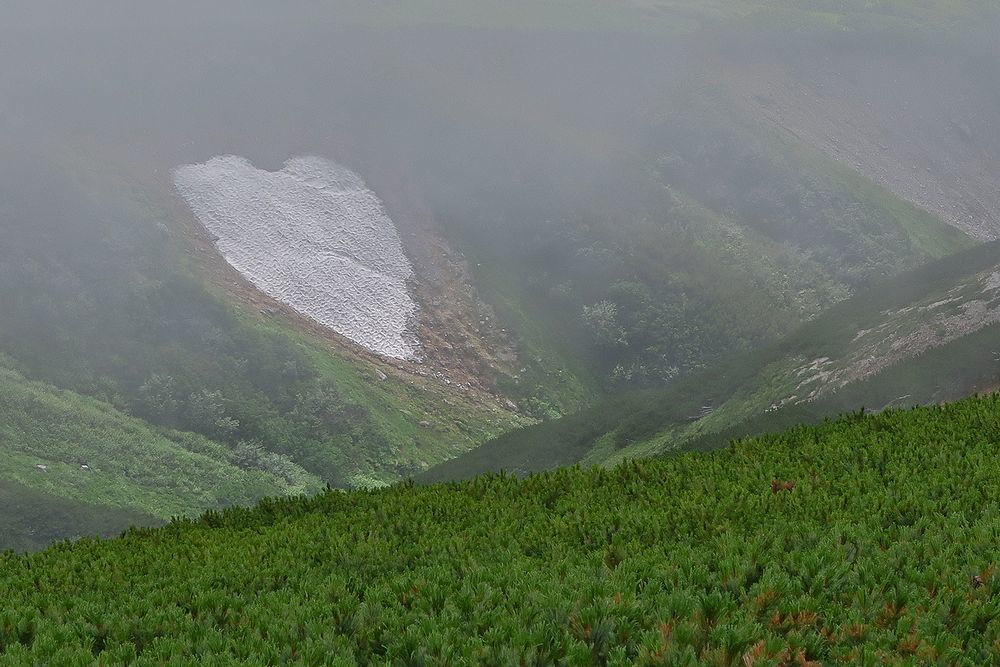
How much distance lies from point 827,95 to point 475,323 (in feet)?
151

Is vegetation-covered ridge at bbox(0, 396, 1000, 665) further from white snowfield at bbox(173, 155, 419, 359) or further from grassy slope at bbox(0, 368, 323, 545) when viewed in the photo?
white snowfield at bbox(173, 155, 419, 359)

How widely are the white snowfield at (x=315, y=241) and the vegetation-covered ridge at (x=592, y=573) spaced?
38379mm

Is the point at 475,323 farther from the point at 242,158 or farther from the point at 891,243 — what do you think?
the point at 891,243

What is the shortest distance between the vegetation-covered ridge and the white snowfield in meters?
38.4

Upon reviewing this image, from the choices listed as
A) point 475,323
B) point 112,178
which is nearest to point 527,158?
point 475,323

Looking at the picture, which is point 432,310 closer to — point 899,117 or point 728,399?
point 728,399

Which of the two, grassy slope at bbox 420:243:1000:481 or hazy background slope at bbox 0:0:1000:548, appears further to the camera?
hazy background slope at bbox 0:0:1000:548

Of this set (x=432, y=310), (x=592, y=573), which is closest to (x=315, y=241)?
(x=432, y=310)

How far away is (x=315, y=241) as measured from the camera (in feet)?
183

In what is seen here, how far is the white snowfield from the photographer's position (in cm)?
5150

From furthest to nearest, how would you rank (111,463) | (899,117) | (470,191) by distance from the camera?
(899,117)
(470,191)
(111,463)

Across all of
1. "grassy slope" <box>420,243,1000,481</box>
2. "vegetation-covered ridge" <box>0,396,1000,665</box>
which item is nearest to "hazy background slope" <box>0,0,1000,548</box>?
"grassy slope" <box>420,243,1000,481</box>

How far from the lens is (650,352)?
51.7 meters

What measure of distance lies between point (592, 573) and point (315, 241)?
49818 mm
